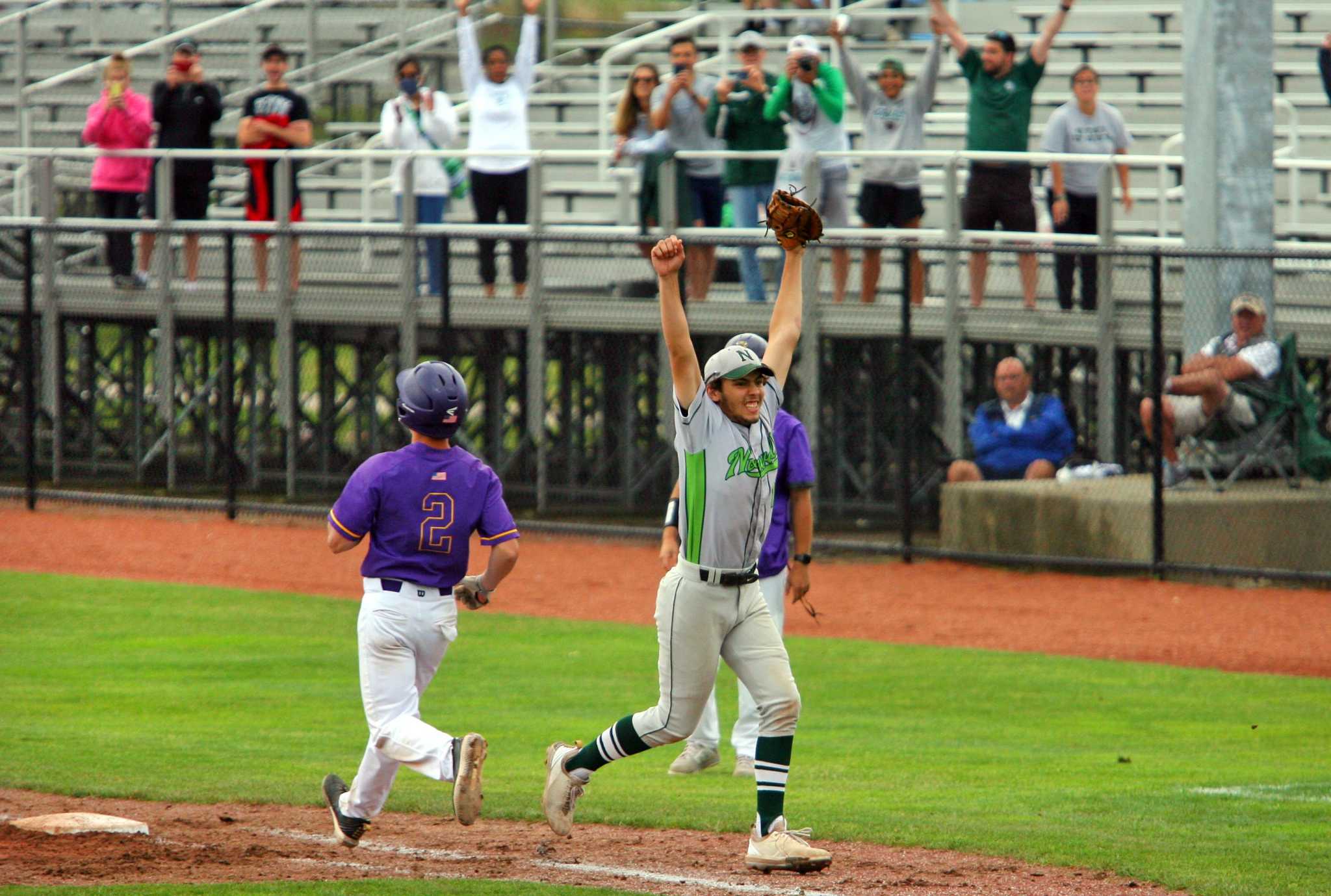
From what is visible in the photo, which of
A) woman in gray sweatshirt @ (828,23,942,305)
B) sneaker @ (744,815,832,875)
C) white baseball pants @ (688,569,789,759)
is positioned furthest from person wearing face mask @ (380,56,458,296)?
sneaker @ (744,815,832,875)

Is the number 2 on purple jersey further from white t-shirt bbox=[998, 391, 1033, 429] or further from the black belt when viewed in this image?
white t-shirt bbox=[998, 391, 1033, 429]

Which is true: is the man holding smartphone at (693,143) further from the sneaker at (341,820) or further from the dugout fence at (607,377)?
the sneaker at (341,820)

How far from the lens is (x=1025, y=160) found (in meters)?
15.6

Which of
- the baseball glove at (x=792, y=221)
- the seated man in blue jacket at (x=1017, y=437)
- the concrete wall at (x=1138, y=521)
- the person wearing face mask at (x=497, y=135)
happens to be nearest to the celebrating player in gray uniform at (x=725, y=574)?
the baseball glove at (x=792, y=221)

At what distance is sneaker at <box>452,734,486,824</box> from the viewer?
6738mm

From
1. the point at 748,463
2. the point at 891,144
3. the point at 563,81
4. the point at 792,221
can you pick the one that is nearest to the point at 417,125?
the point at 891,144

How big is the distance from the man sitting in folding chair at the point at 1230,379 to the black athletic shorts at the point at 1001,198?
6.44ft

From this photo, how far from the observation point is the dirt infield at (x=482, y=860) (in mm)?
6777

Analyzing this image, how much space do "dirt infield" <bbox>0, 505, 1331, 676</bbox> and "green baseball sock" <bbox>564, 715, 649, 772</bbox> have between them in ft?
20.3

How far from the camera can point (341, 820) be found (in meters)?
7.23

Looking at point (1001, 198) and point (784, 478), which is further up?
point (1001, 198)

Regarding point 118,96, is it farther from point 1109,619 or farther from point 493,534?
point 493,534

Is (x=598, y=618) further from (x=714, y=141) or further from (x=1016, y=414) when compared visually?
(x=714, y=141)

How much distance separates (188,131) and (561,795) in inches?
536
